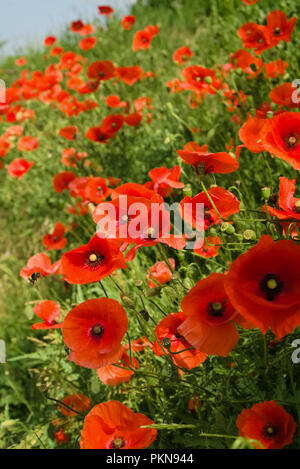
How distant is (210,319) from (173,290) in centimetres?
35

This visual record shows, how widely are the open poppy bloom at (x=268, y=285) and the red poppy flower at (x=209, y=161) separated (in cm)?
38

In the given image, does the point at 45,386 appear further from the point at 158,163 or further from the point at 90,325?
the point at 158,163

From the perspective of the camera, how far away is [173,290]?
1.42 metres

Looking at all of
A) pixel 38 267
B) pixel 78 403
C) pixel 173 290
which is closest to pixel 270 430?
pixel 173 290

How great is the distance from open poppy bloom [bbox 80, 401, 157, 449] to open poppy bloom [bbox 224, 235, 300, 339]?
18.4 inches

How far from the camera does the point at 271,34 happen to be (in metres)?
2.20

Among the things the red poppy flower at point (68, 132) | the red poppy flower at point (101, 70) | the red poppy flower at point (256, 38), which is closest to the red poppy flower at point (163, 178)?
the red poppy flower at point (256, 38)

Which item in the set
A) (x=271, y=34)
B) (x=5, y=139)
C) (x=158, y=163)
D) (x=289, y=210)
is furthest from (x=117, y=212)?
(x=5, y=139)

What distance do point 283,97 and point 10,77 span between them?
704 cm

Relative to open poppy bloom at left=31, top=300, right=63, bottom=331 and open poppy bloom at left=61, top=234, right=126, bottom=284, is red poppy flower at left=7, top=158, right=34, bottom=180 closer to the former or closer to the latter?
open poppy bloom at left=31, top=300, right=63, bottom=331

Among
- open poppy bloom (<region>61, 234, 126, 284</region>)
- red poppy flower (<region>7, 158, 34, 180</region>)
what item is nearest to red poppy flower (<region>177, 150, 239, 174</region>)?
open poppy bloom (<region>61, 234, 126, 284</region>)

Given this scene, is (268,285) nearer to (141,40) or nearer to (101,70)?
(101,70)

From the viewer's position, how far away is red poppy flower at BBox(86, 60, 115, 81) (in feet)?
10.9

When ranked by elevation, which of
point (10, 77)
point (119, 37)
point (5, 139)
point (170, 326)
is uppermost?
point (10, 77)
